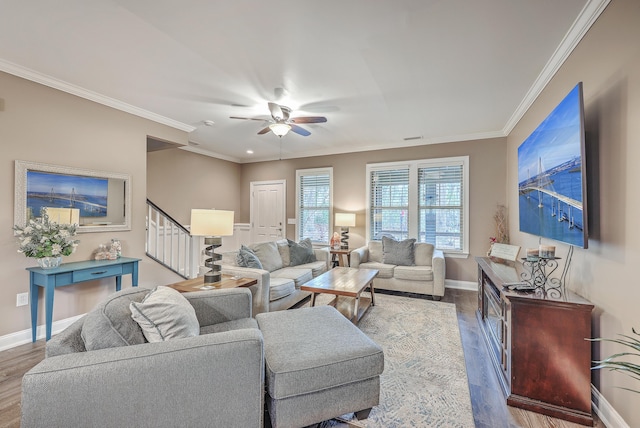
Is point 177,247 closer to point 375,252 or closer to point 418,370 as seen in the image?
point 375,252

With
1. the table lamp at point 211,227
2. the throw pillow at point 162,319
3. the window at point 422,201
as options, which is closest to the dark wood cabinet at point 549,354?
the throw pillow at point 162,319

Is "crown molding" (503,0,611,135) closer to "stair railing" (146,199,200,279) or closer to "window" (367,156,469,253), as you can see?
"window" (367,156,469,253)

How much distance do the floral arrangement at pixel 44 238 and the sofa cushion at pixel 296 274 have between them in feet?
7.13

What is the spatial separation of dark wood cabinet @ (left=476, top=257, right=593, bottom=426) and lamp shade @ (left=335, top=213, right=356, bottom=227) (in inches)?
133

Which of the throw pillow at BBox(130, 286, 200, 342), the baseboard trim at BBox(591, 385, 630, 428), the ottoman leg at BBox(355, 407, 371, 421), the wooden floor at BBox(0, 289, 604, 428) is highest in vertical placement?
the throw pillow at BBox(130, 286, 200, 342)

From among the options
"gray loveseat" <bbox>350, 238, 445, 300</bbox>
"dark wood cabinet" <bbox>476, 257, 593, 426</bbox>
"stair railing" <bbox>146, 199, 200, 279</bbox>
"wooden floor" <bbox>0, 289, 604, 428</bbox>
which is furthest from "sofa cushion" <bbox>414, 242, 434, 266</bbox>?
"stair railing" <bbox>146, 199, 200, 279</bbox>

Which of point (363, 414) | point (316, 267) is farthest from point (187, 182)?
point (363, 414)

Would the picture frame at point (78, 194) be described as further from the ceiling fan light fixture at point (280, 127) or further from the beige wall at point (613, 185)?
the beige wall at point (613, 185)

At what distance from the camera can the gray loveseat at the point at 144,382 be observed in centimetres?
105

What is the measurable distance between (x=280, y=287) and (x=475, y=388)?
6.67 ft

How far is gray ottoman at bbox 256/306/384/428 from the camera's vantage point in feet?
4.67

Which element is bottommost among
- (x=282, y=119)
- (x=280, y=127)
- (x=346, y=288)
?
(x=346, y=288)

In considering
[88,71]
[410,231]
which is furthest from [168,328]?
[410,231]

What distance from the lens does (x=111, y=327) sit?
1.30 m
